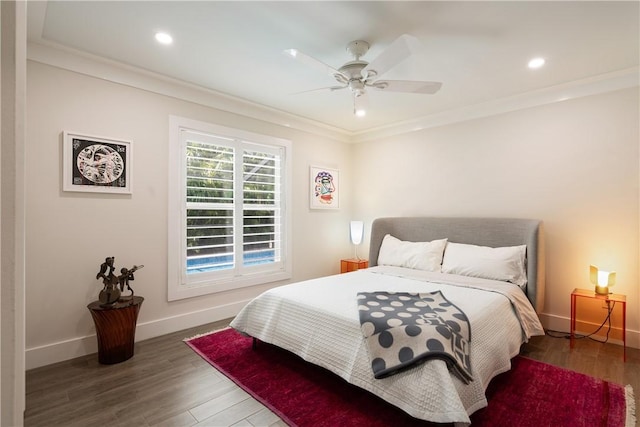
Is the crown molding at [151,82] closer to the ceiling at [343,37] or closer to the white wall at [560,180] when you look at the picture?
the ceiling at [343,37]

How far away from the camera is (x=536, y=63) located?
287cm

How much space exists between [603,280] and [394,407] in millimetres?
2385

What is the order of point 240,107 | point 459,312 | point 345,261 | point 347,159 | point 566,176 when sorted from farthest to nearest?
point 347,159 → point 345,261 → point 240,107 → point 566,176 → point 459,312

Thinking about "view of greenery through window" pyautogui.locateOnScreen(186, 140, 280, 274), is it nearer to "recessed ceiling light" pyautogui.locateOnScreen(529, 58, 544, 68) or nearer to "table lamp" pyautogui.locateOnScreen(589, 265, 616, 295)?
"recessed ceiling light" pyautogui.locateOnScreen(529, 58, 544, 68)

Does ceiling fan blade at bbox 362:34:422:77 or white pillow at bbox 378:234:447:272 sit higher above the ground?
ceiling fan blade at bbox 362:34:422:77

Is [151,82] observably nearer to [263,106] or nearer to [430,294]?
[263,106]

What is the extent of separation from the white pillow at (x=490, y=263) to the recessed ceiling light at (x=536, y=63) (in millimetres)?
1715

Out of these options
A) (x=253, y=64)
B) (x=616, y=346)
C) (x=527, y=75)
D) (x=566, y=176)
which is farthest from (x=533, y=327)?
(x=253, y=64)

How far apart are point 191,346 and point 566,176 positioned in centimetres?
409

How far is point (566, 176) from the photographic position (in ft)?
11.0

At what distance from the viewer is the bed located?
5.77ft

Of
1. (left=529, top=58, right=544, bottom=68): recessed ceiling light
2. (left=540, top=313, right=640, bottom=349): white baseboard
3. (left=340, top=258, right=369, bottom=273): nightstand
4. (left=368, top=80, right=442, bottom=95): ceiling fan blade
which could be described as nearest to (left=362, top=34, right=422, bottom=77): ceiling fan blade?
(left=368, top=80, right=442, bottom=95): ceiling fan blade

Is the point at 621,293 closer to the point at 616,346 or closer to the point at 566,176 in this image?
the point at 616,346

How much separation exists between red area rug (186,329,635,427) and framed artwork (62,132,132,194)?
5.84 feet
